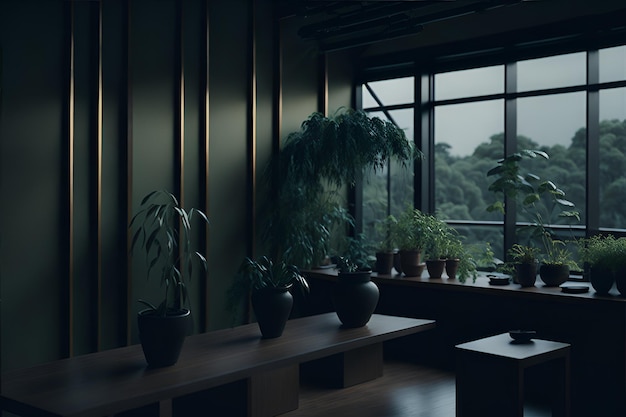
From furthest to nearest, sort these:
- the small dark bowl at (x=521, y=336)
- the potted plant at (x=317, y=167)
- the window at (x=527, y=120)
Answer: the potted plant at (x=317, y=167) < the window at (x=527, y=120) < the small dark bowl at (x=521, y=336)

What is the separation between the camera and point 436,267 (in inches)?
246

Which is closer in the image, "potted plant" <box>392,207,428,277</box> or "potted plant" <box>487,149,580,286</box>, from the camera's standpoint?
"potted plant" <box>487,149,580,286</box>

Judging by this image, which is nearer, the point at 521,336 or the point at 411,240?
the point at 521,336

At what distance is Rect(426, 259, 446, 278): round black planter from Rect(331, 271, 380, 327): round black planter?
4.36 feet

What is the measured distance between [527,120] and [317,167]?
3.14m

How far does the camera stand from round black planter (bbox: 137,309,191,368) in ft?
12.2

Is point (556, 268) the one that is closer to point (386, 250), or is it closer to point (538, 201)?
point (538, 201)

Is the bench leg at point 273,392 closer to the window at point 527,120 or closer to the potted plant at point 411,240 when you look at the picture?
the potted plant at point 411,240

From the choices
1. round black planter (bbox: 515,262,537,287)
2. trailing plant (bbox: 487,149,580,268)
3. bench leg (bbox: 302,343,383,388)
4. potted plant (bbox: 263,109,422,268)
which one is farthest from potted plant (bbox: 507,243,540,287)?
potted plant (bbox: 263,109,422,268)

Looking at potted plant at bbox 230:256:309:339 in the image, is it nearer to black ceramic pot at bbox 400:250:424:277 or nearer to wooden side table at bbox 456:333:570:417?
wooden side table at bbox 456:333:570:417

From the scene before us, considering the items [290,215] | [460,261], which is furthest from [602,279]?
[290,215]

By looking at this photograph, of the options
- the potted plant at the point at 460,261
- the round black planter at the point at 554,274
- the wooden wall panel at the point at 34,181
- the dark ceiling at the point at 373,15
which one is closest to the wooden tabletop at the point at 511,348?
the round black planter at the point at 554,274

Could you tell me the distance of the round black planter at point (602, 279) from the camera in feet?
16.4

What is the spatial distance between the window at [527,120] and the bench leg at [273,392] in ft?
8.62
